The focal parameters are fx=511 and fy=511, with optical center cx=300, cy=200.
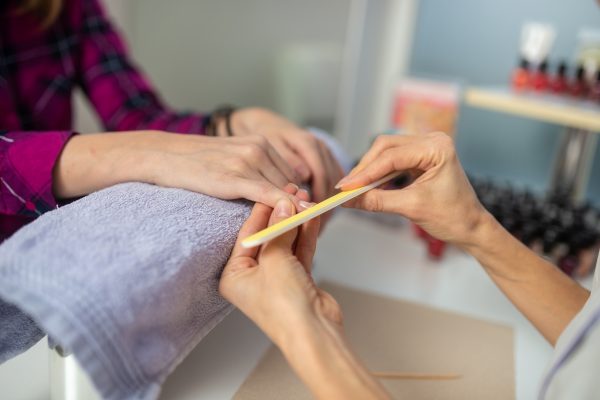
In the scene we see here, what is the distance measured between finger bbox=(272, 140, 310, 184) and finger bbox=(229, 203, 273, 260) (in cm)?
14

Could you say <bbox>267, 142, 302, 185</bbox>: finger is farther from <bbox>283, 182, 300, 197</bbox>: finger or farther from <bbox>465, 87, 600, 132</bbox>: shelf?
<bbox>465, 87, 600, 132</bbox>: shelf

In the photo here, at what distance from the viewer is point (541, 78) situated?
1.11 m

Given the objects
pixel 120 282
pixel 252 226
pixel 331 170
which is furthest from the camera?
pixel 331 170

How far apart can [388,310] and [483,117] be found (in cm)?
90

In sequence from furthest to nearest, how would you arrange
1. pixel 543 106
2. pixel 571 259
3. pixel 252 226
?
pixel 543 106 → pixel 571 259 → pixel 252 226

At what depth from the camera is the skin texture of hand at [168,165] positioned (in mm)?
498

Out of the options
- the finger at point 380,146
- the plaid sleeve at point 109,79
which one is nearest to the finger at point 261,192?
the finger at point 380,146

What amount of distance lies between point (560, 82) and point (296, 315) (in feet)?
3.19

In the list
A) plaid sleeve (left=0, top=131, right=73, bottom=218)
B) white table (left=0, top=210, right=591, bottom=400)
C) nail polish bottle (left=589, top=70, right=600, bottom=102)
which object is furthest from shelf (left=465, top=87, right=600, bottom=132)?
plaid sleeve (left=0, top=131, right=73, bottom=218)

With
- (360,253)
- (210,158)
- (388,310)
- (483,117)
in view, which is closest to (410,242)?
(360,253)

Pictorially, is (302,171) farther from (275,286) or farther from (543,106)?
(543,106)

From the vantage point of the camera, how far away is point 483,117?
1417 millimetres

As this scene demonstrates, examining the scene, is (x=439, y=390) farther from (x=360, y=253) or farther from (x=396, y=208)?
(x=360, y=253)

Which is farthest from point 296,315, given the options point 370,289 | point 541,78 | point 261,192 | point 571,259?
point 541,78
